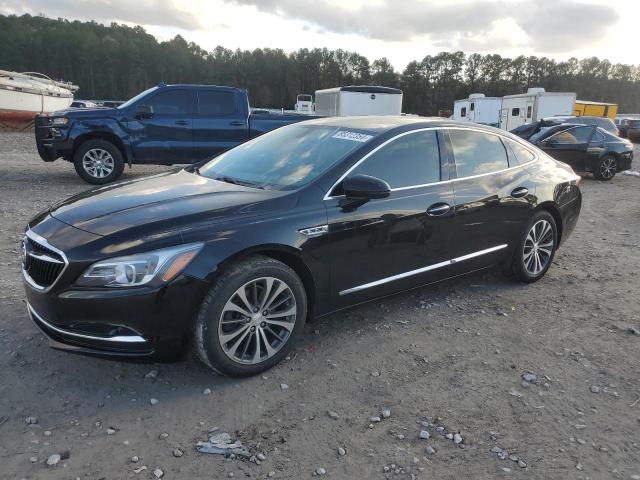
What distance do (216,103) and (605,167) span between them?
404 inches

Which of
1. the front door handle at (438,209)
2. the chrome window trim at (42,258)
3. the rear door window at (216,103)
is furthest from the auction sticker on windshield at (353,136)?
the rear door window at (216,103)

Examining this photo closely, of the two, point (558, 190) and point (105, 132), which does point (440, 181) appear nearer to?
point (558, 190)

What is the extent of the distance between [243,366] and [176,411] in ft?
1.53

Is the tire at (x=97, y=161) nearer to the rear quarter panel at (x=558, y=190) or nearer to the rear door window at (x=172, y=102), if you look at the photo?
the rear door window at (x=172, y=102)

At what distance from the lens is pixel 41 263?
291 cm

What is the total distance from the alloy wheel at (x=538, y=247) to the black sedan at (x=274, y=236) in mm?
60

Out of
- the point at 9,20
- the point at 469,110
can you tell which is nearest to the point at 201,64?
the point at 9,20

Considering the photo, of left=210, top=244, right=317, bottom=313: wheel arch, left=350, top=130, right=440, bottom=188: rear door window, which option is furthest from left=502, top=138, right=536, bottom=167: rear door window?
left=210, top=244, right=317, bottom=313: wheel arch

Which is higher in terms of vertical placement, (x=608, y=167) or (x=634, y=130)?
(x=634, y=130)

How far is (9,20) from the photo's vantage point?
87.6 meters

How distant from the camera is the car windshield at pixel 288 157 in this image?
3617 mm

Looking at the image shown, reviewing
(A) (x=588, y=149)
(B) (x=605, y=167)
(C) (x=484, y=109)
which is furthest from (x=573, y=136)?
(C) (x=484, y=109)

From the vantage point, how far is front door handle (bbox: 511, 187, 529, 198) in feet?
14.9

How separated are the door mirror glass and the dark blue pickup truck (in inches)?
276
